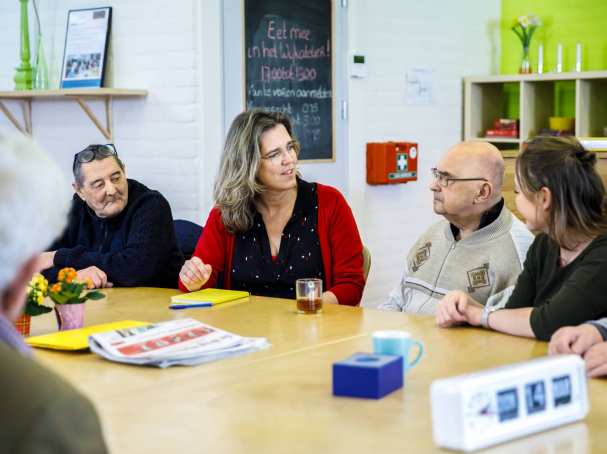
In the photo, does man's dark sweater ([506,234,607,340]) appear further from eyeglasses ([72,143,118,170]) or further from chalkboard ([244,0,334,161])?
chalkboard ([244,0,334,161])

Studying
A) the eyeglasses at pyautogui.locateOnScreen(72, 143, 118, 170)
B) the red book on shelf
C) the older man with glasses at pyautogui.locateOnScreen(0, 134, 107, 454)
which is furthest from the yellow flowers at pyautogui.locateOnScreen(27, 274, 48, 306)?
the red book on shelf

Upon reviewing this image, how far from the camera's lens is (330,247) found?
3633 millimetres

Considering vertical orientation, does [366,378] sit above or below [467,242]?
below

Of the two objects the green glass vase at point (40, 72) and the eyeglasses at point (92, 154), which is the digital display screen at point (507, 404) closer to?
the eyeglasses at point (92, 154)

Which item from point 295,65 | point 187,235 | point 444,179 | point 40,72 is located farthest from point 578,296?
point 40,72

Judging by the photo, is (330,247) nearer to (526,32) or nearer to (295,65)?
(295,65)

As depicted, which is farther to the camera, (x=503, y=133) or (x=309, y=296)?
(x=503, y=133)

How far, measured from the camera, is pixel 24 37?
4945mm

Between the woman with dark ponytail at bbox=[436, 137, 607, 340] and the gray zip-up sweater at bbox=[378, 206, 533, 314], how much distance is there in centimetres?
47

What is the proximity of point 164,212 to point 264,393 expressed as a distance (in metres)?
1.89

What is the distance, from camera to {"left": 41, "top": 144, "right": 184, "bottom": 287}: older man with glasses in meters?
3.68

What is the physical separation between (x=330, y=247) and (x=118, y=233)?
0.89 meters

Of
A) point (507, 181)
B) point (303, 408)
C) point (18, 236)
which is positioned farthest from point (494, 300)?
point (18, 236)

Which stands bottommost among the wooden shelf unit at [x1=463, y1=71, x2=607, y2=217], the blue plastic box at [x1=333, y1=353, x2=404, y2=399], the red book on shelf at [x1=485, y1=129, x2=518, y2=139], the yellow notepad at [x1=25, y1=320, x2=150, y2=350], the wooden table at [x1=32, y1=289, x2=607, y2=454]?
the wooden table at [x1=32, y1=289, x2=607, y2=454]
